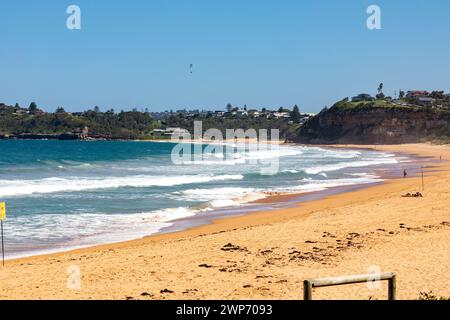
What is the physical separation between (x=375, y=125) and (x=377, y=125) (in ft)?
2.20

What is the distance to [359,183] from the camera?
113ft

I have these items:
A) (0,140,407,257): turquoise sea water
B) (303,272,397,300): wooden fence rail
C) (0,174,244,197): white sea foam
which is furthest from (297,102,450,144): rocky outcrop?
(303,272,397,300): wooden fence rail

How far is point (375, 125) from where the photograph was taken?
117312mm

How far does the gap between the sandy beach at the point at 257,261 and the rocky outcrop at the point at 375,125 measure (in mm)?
90860

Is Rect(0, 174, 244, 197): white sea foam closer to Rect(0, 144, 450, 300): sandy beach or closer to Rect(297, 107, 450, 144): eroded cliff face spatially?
Rect(0, 144, 450, 300): sandy beach

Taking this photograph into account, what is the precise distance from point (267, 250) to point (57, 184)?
23.1 meters

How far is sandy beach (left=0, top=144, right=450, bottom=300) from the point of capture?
34.3 feet

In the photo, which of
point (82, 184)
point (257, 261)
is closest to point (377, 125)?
point (82, 184)

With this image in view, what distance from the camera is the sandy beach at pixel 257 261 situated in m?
10.5

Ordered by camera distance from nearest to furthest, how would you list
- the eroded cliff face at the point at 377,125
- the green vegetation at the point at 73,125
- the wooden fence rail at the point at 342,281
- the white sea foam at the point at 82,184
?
the wooden fence rail at the point at 342,281, the white sea foam at the point at 82,184, the eroded cliff face at the point at 377,125, the green vegetation at the point at 73,125

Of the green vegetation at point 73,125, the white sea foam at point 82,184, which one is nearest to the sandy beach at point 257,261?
the white sea foam at point 82,184

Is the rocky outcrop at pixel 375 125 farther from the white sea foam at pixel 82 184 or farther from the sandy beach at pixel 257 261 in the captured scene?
the sandy beach at pixel 257 261

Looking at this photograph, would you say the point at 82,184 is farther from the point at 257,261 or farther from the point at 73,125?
the point at 73,125
